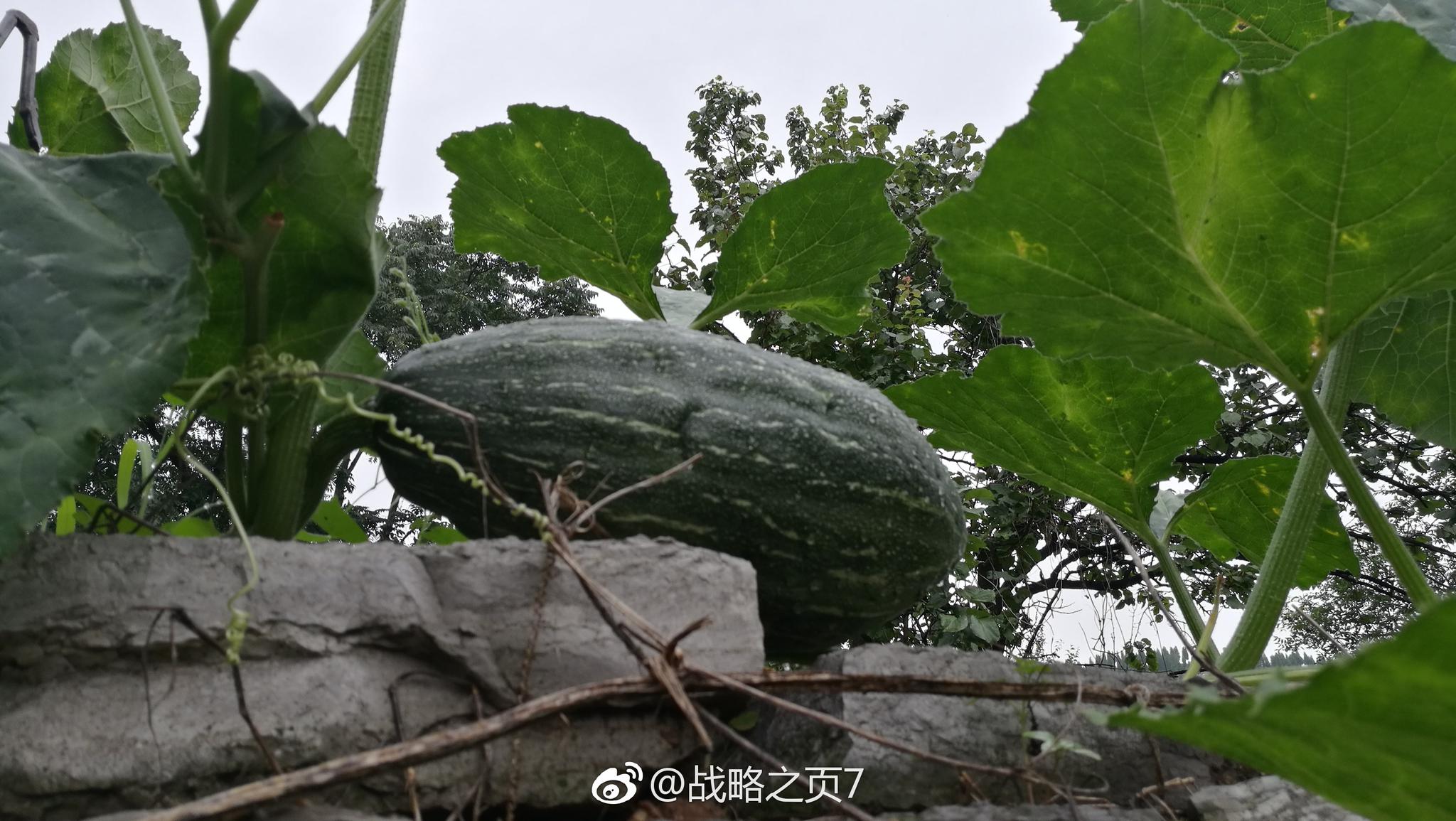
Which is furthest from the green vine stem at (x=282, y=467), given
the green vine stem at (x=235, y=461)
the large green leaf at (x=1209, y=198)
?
the large green leaf at (x=1209, y=198)

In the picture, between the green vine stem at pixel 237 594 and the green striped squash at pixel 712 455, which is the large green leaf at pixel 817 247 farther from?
the green vine stem at pixel 237 594

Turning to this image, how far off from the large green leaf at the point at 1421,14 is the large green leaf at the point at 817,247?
1.98ft

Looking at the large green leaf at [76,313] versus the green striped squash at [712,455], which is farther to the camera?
the green striped squash at [712,455]

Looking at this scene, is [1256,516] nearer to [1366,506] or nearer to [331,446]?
[1366,506]

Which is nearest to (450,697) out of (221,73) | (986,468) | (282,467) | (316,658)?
(316,658)

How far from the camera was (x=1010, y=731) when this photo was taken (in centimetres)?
105

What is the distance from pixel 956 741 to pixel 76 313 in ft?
2.79

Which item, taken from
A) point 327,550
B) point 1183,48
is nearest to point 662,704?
point 327,550

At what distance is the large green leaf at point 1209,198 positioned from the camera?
1.00 meters

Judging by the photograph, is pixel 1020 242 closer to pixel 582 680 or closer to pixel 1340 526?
pixel 582 680

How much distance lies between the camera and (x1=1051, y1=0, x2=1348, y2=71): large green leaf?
4.60 ft

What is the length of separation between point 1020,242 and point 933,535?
38cm

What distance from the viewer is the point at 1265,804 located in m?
0.93

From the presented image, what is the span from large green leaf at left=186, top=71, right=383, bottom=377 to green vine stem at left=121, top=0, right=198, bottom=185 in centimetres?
4
